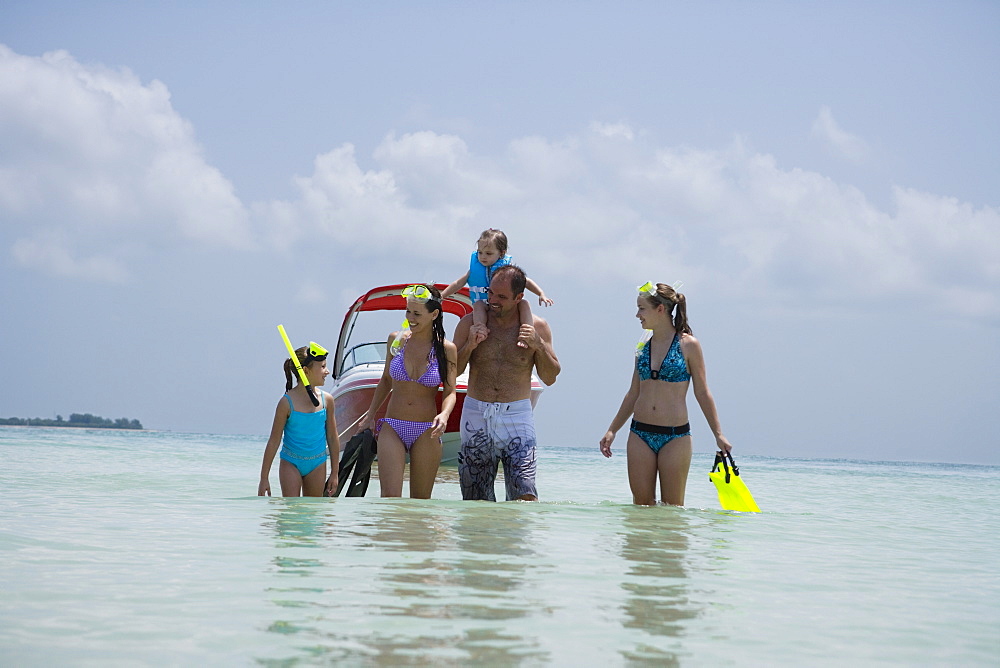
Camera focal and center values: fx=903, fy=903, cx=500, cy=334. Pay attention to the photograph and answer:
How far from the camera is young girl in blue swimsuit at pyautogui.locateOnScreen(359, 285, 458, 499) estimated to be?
6062mm

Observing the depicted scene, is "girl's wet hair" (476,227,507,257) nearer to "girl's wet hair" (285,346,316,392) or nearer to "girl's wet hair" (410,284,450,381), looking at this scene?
"girl's wet hair" (410,284,450,381)

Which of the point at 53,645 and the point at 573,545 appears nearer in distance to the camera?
the point at 53,645

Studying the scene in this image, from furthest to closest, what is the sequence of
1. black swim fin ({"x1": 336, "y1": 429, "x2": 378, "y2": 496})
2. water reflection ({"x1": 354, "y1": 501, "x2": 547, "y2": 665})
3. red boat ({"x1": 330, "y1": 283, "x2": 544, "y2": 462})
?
red boat ({"x1": 330, "y1": 283, "x2": 544, "y2": 462}), black swim fin ({"x1": 336, "y1": 429, "x2": 378, "y2": 496}), water reflection ({"x1": 354, "y1": 501, "x2": 547, "y2": 665})

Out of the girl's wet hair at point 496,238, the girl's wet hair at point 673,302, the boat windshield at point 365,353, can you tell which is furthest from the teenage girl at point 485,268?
the boat windshield at point 365,353

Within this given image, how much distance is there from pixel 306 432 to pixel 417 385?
122cm

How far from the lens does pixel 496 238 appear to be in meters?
6.27

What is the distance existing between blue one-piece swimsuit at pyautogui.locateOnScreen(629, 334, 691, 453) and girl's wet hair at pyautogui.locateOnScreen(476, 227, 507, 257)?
4.33 feet

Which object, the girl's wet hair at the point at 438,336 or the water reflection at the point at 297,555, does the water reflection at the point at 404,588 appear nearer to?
the water reflection at the point at 297,555

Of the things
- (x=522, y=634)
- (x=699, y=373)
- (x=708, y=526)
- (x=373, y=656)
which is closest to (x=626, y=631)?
(x=522, y=634)

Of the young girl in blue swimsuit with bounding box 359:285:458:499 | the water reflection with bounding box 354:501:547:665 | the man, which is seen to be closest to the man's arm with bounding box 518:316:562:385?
the man

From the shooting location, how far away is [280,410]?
22.1 ft

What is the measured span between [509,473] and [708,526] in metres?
1.34

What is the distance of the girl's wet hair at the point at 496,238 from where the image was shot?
6.25 m

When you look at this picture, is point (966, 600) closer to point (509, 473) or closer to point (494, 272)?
point (509, 473)
